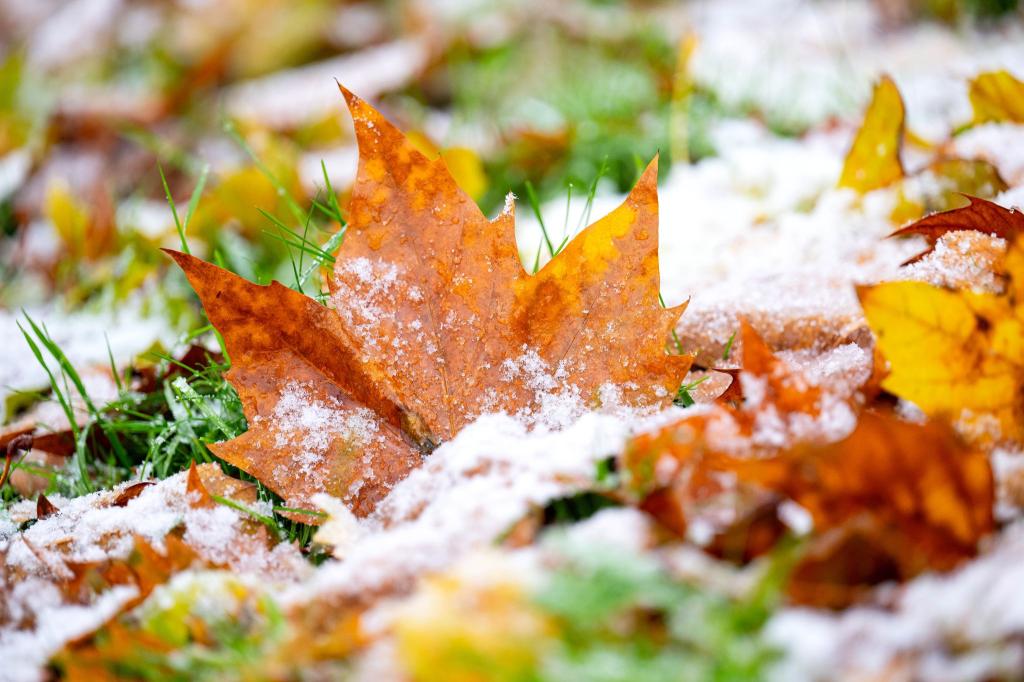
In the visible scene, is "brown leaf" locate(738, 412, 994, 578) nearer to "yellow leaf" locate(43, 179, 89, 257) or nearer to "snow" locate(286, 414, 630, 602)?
"snow" locate(286, 414, 630, 602)

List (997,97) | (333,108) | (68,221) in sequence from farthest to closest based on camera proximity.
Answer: (333,108) → (68,221) → (997,97)

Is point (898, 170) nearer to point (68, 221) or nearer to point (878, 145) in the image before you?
point (878, 145)

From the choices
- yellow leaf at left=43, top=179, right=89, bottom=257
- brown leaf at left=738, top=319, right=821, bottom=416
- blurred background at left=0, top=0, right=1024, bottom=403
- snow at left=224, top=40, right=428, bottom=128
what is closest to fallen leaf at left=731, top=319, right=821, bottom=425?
brown leaf at left=738, top=319, right=821, bottom=416

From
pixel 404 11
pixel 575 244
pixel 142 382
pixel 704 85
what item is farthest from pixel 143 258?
pixel 404 11

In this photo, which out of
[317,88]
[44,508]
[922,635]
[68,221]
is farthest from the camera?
[317,88]

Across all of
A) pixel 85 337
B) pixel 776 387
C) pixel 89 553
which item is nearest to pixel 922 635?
pixel 776 387

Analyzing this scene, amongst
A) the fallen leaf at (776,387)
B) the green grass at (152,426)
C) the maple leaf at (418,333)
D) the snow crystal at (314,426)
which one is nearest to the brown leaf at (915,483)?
the fallen leaf at (776,387)
